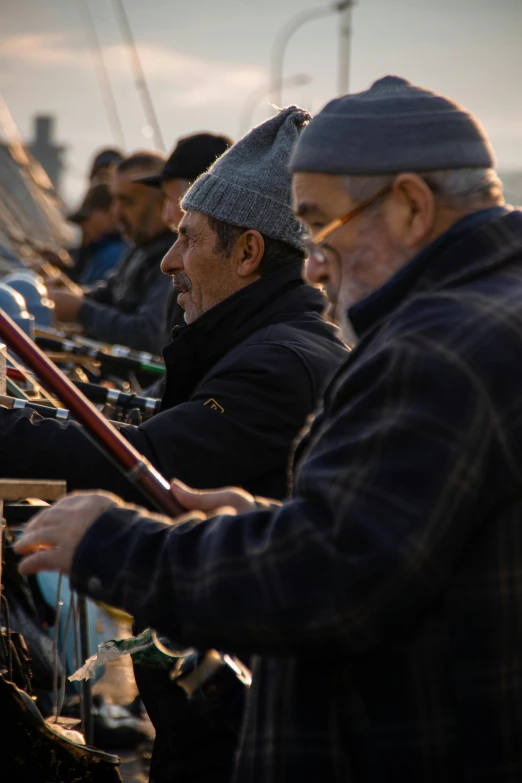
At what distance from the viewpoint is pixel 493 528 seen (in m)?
1.58

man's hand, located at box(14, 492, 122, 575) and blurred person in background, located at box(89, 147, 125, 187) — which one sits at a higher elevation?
man's hand, located at box(14, 492, 122, 575)

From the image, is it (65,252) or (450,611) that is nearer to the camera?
(450,611)

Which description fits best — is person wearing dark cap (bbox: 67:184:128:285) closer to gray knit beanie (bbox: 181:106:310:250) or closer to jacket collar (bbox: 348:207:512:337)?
gray knit beanie (bbox: 181:106:310:250)

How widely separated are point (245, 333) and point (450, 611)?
5.42 ft

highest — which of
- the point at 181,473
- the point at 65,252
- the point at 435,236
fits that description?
the point at 435,236

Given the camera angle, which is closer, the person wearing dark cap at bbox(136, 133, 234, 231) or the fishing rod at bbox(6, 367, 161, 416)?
the fishing rod at bbox(6, 367, 161, 416)

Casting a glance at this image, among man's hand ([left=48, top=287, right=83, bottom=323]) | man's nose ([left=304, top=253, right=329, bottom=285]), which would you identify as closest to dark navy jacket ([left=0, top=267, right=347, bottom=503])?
man's nose ([left=304, top=253, right=329, bottom=285])

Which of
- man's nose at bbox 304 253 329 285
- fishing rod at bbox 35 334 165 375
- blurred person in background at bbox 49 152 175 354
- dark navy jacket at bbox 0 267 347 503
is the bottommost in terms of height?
blurred person in background at bbox 49 152 175 354

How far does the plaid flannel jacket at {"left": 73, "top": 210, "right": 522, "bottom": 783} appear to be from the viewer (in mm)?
1505

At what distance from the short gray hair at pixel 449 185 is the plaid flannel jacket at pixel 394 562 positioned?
0.06 metres

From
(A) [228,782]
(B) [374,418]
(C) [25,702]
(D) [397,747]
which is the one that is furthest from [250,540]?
(A) [228,782]

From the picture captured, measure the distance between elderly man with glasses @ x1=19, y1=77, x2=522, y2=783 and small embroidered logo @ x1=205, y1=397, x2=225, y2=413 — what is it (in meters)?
1.14

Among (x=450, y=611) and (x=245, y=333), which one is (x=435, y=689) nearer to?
(x=450, y=611)

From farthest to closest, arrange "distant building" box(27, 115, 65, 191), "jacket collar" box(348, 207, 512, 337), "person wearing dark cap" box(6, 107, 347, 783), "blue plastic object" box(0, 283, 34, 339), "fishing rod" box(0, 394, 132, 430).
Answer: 1. "distant building" box(27, 115, 65, 191)
2. "blue plastic object" box(0, 283, 34, 339)
3. "fishing rod" box(0, 394, 132, 430)
4. "person wearing dark cap" box(6, 107, 347, 783)
5. "jacket collar" box(348, 207, 512, 337)
